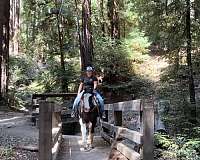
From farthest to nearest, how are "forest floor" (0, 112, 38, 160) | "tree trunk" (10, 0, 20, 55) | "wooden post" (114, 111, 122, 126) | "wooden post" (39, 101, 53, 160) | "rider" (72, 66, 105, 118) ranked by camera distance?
"tree trunk" (10, 0, 20, 55)
"rider" (72, 66, 105, 118)
"wooden post" (114, 111, 122, 126)
"forest floor" (0, 112, 38, 160)
"wooden post" (39, 101, 53, 160)

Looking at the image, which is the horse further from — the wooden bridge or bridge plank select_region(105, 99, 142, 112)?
bridge plank select_region(105, 99, 142, 112)

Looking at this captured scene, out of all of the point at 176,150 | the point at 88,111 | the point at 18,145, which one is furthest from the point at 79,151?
the point at 176,150

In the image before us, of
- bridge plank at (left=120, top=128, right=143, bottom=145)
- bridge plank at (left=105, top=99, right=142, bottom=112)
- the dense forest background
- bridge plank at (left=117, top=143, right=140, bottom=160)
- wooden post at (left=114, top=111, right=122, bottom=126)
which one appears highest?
the dense forest background

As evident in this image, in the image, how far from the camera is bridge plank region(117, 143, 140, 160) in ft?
25.0

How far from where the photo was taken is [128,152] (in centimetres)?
820

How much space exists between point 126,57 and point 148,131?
16805mm

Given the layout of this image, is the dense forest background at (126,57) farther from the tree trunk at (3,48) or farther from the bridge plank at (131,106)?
the bridge plank at (131,106)

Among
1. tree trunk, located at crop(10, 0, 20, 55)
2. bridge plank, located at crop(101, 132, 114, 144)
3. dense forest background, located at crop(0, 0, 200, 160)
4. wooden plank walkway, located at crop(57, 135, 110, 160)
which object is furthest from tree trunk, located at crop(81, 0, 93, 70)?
tree trunk, located at crop(10, 0, 20, 55)

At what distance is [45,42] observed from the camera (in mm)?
30484

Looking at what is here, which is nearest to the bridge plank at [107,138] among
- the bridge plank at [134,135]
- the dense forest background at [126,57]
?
the dense forest background at [126,57]

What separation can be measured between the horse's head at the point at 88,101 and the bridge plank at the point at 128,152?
57.0 inches

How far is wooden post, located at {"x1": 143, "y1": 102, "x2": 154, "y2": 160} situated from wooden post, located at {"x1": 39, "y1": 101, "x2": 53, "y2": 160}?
5.11 ft

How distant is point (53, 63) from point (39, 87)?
2.58 metres

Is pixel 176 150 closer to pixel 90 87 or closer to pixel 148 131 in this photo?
pixel 90 87
